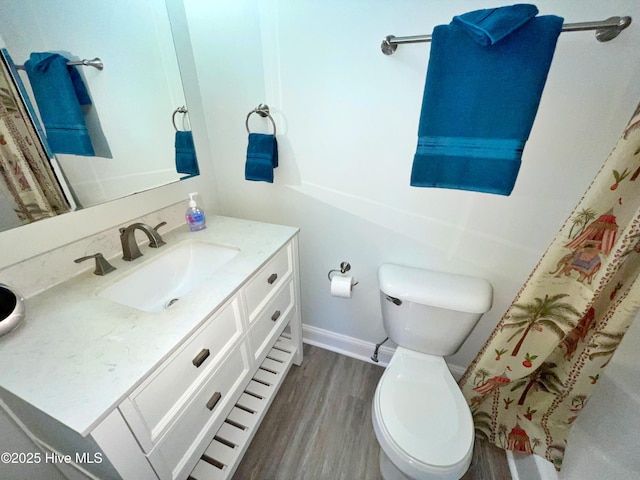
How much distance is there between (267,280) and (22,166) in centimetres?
83

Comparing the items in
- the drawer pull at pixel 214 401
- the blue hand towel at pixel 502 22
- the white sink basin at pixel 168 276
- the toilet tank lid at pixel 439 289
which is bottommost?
the drawer pull at pixel 214 401

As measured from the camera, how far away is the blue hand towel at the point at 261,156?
1177 millimetres

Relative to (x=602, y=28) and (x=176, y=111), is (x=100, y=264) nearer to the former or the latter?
(x=176, y=111)

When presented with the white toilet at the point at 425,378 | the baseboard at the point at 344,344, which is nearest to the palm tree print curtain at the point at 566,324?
the white toilet at the point at 425,378

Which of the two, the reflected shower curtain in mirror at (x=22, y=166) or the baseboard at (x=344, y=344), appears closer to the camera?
the reflected shower curtain in mirror at (x=22, y=166)

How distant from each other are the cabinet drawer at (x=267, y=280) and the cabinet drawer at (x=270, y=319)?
45 mm

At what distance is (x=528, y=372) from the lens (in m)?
1.01

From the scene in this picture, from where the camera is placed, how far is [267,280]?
104cm

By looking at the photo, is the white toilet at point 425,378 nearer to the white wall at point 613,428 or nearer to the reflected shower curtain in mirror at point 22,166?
the white wall at point 613,428

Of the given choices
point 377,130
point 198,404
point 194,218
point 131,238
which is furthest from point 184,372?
point 377,130

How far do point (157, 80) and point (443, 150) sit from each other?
123cm

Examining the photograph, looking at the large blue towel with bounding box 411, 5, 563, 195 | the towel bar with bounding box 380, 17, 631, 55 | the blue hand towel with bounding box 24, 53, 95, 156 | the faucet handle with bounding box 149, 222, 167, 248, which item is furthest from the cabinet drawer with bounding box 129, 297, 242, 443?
the towel bar with bounding box 380, 17, 631, 55

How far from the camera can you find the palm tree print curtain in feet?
2.44

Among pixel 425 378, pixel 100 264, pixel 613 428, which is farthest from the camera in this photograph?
pixel 425 378
